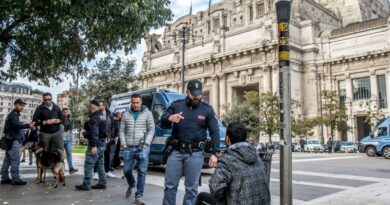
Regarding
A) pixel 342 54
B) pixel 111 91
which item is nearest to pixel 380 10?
pixel 342 54

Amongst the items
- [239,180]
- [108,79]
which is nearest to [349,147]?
[108,79]

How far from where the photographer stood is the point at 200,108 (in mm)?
4680

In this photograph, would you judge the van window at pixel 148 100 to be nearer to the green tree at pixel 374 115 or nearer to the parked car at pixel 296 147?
the parked car at pixel 296 147

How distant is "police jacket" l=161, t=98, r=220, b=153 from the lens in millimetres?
4539

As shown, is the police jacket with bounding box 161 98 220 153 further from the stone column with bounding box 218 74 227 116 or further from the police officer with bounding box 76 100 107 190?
the stone column with bounding box 218 74 227 116

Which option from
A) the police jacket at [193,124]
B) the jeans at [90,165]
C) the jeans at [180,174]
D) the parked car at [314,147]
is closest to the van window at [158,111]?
the jeans at [90,165]

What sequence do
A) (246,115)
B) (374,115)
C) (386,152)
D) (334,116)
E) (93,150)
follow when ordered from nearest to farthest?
(93,150) → (386,152) → (374,115) → (246,115) → (334,116)

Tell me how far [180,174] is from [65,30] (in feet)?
22.2

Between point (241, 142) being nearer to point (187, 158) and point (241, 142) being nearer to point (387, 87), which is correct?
point (187, 158)

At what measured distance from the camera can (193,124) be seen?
15.0 ft

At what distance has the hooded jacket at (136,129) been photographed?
6.15 metres

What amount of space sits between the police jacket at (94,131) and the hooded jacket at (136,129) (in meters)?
1.22

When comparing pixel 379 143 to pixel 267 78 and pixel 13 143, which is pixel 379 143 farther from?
pixel 267 78

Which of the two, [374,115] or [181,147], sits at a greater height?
[374,115]
